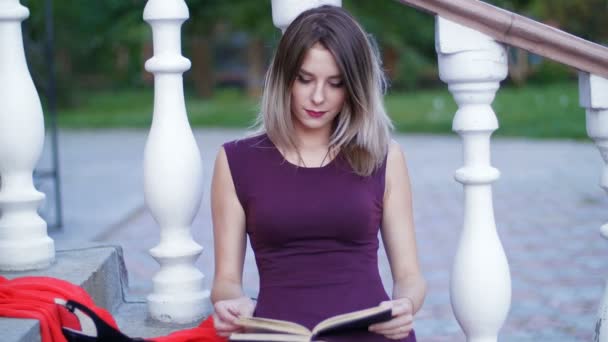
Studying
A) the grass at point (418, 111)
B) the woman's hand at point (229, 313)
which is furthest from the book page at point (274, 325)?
the grass at point (418, 111)

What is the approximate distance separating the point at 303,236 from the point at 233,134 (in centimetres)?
1548

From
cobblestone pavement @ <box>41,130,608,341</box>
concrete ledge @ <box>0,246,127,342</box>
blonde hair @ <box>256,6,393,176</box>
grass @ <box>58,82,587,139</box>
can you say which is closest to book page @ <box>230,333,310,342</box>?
blonde hair @ <box>256,6,393,176</box>

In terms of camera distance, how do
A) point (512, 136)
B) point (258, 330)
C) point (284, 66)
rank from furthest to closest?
point (512, 136) < point (284, 66) < point (258, 330)

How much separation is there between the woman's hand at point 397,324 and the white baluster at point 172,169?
827mm

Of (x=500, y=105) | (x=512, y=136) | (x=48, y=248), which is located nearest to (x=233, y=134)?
(x=512, y=136)

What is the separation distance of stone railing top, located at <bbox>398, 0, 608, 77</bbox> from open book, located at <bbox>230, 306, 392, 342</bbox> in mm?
805

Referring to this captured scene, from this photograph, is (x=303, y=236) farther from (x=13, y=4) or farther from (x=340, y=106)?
(x=13, y=4)

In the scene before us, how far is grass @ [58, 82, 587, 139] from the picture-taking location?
18453 millimetres

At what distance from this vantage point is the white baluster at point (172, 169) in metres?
3.01

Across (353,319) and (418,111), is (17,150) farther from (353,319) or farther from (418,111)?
(418,111)

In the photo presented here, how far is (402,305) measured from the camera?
2.49 metres

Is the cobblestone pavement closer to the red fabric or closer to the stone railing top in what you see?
the red fabric

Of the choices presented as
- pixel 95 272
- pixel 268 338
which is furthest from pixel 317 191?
pixel 95 272

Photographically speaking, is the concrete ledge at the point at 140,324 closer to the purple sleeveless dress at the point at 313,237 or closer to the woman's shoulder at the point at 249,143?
the purple sleeveless dress at the point at 313,237
